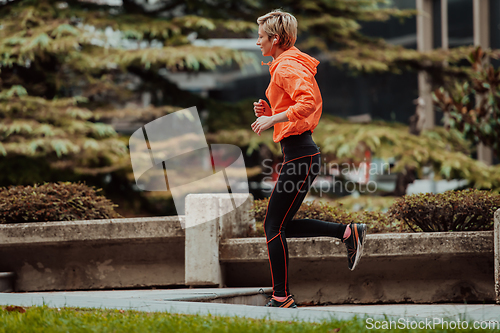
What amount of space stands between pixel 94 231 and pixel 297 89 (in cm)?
273

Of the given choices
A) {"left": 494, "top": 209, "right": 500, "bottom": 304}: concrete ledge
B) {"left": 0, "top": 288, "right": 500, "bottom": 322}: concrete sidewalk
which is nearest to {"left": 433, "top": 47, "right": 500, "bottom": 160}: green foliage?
{"left": 494, "top": 209, "right": 500, "bottom": 304}: concrete ledge

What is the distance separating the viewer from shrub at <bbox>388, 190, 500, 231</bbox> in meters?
4.53

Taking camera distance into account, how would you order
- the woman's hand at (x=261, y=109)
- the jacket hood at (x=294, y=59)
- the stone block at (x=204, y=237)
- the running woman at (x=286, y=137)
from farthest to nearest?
1. the stone block at (x=204, y=237)
2. the woman's hand at (x=261, y=109)
3. the jacket hood at (x=294, y=59)
4. the running woman at (x=286, y=137)

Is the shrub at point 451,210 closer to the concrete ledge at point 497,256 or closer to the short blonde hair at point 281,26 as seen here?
the concrete ledge at point 497,256

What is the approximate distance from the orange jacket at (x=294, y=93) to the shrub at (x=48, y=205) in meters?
2.82

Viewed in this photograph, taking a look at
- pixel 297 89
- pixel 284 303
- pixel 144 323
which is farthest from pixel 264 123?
pixel 144 323

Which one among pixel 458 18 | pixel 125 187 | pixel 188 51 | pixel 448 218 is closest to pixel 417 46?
pixel 458 18

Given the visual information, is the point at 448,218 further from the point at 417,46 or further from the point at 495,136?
the point at 417,46

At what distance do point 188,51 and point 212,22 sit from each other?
3.63ft

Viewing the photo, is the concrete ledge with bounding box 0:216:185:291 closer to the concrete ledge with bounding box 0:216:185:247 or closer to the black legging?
the concrete ledge with bounding box 0:216:185:247

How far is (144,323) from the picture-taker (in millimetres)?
2631

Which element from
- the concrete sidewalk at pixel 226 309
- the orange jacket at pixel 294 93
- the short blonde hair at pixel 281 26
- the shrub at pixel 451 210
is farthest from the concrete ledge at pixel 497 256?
the short blonde hair at pixel 281 26

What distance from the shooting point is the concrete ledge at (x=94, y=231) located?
4.92 m

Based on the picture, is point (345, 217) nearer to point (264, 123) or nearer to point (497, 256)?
point (497, 256)
